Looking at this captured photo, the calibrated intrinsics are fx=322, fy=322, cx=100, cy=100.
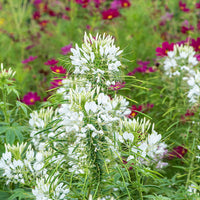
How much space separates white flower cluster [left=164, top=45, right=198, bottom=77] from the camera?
8.50 feet

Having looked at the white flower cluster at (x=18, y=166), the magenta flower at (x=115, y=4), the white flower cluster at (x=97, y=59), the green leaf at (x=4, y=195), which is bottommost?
the green leaf at (x=4, y=195)

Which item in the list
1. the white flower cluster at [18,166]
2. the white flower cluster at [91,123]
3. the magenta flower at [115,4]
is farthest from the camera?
the magenta flower at [115,4]

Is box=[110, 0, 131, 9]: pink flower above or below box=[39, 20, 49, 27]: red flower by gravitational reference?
above

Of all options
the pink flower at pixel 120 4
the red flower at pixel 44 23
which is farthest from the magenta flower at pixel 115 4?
the red flower at pixel 44 23

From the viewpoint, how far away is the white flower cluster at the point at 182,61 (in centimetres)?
259

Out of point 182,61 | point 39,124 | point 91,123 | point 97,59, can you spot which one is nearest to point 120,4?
point 182,61

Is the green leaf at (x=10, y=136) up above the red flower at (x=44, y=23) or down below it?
below

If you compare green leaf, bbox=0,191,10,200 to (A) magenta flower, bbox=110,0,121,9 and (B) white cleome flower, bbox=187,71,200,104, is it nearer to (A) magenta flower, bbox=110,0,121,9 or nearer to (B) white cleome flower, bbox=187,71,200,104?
(B) white cleome flower, bbox=187,71,200,104

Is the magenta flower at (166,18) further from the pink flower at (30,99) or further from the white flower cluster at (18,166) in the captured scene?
the white flower cluster at (18,166)

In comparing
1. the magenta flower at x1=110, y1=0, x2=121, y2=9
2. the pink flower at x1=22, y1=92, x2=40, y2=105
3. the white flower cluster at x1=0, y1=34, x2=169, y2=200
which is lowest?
the pink flower at x1=22, y1=92, x2=40, y2=105

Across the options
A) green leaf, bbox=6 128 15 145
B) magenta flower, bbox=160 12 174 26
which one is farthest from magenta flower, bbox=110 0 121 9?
green leaf, bbox=6 128 15 145

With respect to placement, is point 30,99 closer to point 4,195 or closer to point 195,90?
point 4,195

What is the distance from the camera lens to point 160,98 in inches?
117

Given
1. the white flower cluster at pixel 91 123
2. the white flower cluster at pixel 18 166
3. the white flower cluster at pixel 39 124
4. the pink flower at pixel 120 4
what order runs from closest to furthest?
the white flower cluster at pixel 91 123, the white flower cluster at pixel 18 166, the white flower cluster at pixel 39 124, the pink flower at pixel 120 4
